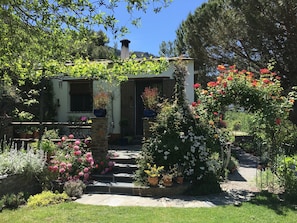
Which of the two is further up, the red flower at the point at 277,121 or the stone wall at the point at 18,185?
the red flower at the point at 277,121

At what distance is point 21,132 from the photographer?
461 inches

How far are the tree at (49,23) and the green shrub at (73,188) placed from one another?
3.32 metres

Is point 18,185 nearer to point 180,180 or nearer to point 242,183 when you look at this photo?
point 180,180

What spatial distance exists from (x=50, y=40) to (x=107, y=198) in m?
3.88

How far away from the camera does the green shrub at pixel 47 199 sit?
6.47m

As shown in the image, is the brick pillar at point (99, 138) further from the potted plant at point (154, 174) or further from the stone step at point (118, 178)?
the potted plant at point (154, 174)

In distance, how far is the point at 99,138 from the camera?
354 inches

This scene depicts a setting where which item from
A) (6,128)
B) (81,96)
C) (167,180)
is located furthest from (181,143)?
(81,96)

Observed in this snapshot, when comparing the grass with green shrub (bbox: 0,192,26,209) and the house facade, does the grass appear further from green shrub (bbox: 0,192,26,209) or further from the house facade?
the house facade

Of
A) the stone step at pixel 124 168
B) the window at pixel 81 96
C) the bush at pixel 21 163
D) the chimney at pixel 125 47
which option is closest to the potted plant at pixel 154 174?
the stone step at pixel 124 168

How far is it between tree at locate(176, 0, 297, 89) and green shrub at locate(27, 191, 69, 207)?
10460 millimetres

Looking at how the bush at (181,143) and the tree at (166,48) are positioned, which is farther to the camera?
the tree at (166,48)

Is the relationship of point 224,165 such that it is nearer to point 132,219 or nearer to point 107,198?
point 107,198

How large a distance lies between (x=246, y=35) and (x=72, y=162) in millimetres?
10427
